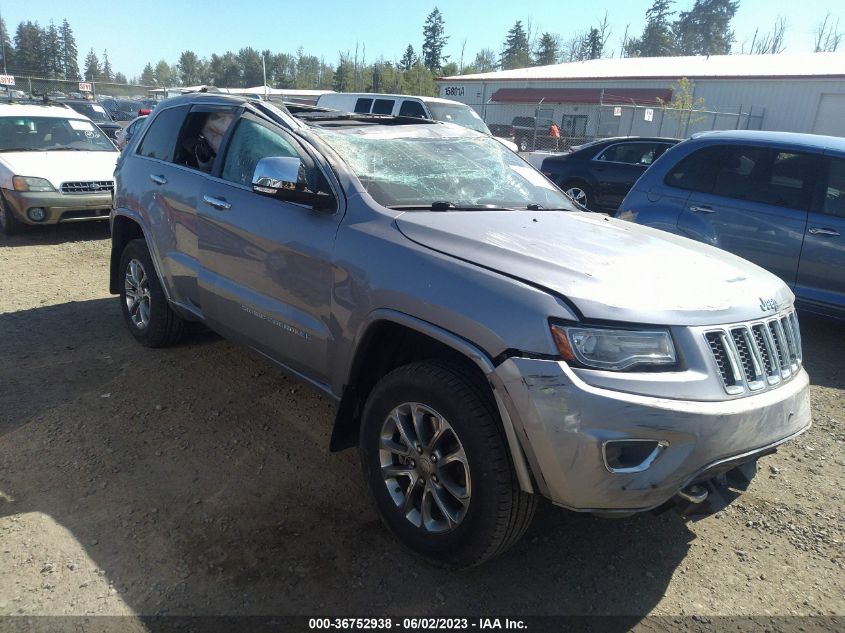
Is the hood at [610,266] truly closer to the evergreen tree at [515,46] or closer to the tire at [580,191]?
the tire at [580,191]

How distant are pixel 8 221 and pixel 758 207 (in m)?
9.10

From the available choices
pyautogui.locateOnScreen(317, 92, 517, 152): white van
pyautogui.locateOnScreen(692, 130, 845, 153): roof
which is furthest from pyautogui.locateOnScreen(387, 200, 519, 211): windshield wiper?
pyautogui.locateOnScreen(317, 92, 517, 152): white van

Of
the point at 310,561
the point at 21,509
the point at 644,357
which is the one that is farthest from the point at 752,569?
the point at 21,509

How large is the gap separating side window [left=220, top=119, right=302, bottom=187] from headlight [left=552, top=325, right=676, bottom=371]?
206 centimetres

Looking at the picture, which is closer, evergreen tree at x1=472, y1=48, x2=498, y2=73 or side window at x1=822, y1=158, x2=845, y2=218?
side window at x1=822, y1=158, x2=845, y2=218

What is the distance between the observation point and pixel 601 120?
3186cm

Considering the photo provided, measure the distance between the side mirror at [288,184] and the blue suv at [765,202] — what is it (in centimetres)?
413

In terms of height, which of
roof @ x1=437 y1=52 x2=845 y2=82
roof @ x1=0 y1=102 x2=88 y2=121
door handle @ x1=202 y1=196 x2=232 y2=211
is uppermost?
roof @ x1=437 y1=52 x2=845 y2=82

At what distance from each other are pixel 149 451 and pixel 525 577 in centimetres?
212

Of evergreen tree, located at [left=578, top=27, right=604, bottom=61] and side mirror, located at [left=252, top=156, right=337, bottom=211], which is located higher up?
evergreen tree, located at [left=578, top=27, right=604, bottom=61]

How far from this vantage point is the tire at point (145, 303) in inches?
182

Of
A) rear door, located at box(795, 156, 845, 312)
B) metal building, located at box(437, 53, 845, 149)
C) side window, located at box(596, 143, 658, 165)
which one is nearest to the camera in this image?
rear door, located at box(795, 156, 845, 312)

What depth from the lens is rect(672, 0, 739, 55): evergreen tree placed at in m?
76.1

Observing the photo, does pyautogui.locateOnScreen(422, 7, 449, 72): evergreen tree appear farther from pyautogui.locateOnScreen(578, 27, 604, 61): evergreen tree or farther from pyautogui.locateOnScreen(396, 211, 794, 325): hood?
pyautogui.locateOnScreen(396, 211, 794, 325): hood
